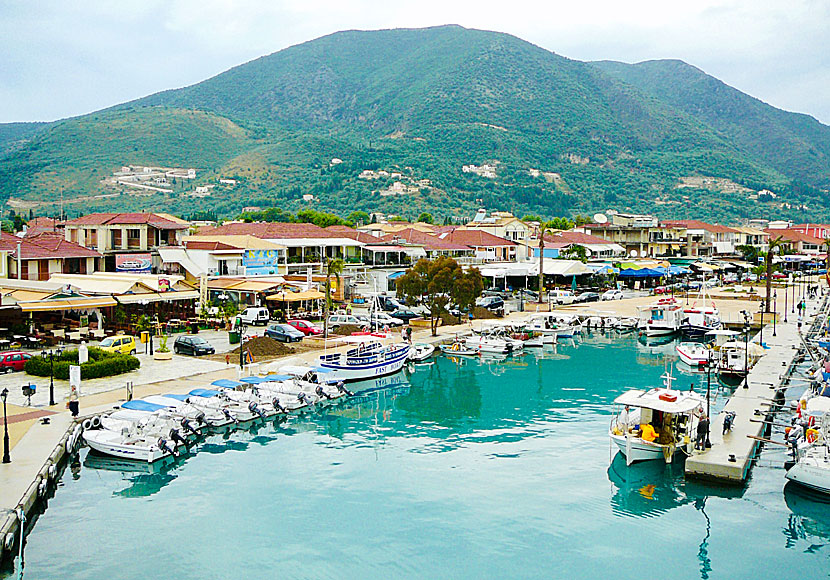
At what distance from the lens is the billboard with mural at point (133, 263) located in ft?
173

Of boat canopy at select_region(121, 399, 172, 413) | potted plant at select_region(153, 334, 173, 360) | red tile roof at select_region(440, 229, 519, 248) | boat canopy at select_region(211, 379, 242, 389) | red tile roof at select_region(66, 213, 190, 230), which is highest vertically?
red tile roof at select_region(66, 213, 190, 230)

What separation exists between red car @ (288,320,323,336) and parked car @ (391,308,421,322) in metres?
8.95

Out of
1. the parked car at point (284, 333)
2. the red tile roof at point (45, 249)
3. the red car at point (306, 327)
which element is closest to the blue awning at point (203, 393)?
the parked car at point (284, 333)

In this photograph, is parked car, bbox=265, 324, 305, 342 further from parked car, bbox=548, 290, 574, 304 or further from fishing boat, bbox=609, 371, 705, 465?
parked car, bbox=548, 290, 574, 304

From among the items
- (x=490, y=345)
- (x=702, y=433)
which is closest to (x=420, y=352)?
(x=490, y=345)

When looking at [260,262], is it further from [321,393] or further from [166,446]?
[166,446]

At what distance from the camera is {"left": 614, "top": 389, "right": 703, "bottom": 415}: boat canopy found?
23.8 m

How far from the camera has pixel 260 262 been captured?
194ft

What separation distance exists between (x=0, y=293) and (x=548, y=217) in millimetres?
152182

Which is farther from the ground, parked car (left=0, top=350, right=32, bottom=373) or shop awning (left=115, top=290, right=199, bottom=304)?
shop awning (left=115, top=290, right=199, bottom=304)

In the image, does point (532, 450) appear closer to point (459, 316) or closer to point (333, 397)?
point (333, 397)

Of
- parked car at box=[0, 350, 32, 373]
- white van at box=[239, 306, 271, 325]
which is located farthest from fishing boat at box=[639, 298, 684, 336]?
parked car at box=[0, 350, 32, 373]

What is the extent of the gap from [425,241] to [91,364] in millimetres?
47917

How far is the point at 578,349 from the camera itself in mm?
49219
